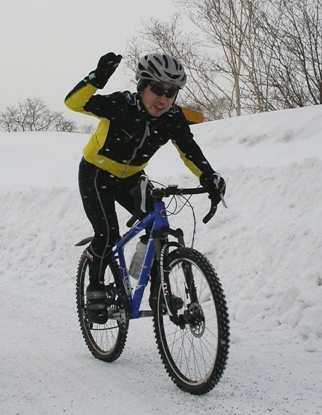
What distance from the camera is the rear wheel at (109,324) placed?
423 cm

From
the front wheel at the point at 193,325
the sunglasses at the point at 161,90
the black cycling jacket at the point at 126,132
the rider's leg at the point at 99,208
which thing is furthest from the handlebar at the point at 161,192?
the sunglasses at the point at 161,90

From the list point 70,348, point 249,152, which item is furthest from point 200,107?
point 70,348

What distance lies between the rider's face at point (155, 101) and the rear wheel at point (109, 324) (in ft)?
4.34

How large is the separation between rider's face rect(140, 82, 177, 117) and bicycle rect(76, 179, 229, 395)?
2.05ft

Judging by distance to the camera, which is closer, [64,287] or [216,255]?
[216,255]

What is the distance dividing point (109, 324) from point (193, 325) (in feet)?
4.15

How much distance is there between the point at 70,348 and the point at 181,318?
63.6 inches

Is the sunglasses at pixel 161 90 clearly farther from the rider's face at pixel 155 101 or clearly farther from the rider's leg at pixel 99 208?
the rider's leg at pixel 99 208

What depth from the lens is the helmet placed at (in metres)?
3.77

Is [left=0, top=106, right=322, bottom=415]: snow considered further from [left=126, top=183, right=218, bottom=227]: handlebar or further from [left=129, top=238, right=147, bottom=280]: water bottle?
[left=126, top=183, right=218, bottom=227]: handlebar

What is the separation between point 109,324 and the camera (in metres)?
4.62

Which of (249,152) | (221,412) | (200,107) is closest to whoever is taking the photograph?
(221,412)

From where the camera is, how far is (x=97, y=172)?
4.28 metres

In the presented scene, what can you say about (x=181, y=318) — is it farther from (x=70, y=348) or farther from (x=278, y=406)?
(x=70, y=348)
